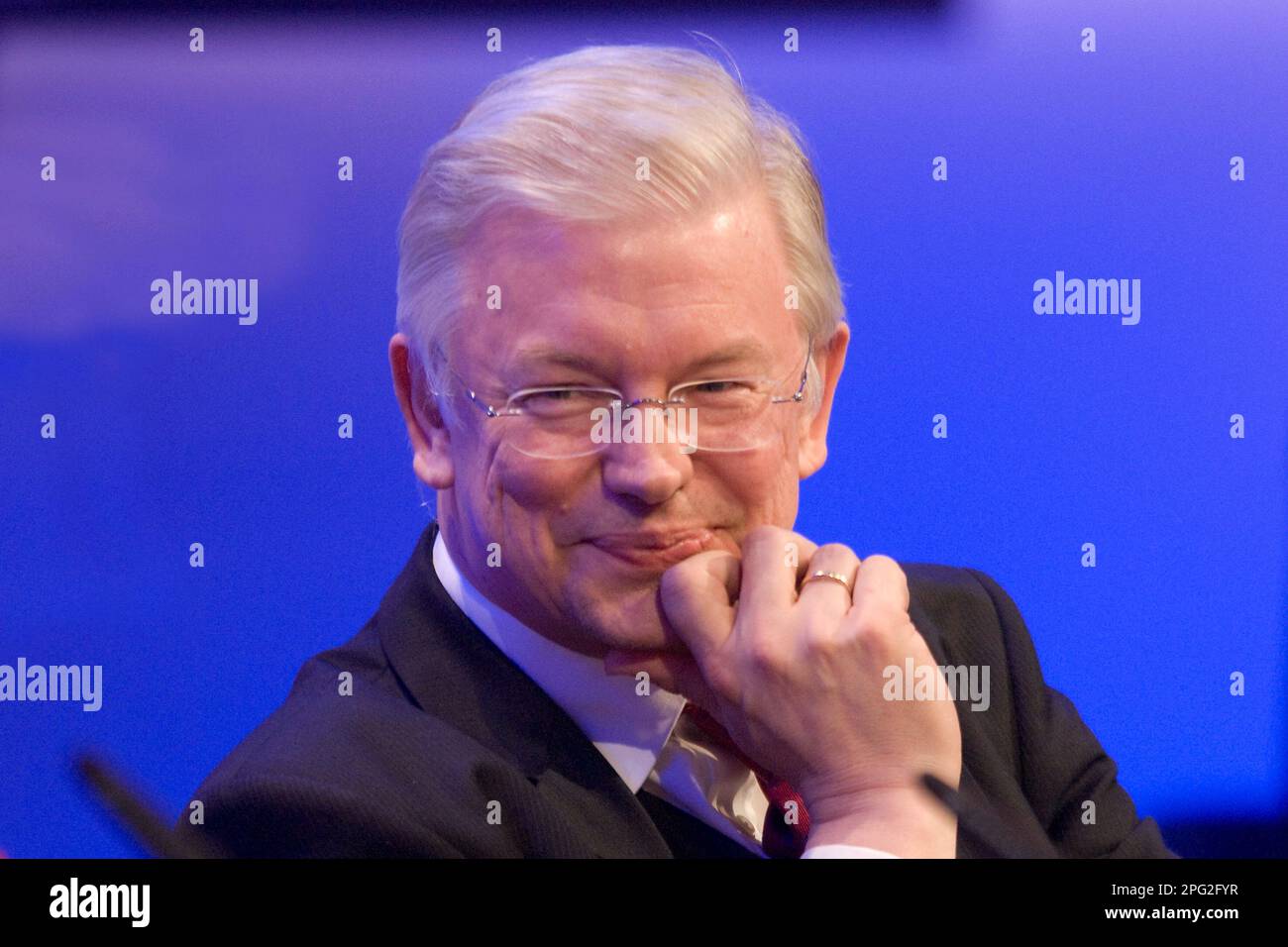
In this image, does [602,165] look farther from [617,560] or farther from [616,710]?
[616,710]

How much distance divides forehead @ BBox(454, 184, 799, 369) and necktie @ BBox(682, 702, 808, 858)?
0.59 m

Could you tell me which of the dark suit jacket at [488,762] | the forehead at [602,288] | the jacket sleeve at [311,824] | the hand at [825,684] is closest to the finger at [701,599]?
the hand at [825,684]

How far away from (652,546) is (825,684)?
347 millimetres

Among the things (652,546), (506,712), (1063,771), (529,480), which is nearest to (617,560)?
(652,546)

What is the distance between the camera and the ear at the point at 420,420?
2.25 metres

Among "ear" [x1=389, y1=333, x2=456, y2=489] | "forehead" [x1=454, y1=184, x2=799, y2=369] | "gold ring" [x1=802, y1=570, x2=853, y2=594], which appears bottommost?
"gold ring" [x1=802, y1=570, x2=853, y2=594]

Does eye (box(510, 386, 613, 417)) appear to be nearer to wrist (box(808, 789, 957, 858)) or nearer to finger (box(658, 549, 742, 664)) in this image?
finger (box(658, 549, 742, 664))

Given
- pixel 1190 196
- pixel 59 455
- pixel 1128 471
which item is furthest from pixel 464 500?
pixel 1190 196

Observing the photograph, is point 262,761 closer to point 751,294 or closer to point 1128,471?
point 751,294

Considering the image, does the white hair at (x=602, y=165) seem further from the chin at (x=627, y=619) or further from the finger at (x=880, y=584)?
the chin at (x=627, y=619)

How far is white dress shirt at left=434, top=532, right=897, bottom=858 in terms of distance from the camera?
7.14 feet

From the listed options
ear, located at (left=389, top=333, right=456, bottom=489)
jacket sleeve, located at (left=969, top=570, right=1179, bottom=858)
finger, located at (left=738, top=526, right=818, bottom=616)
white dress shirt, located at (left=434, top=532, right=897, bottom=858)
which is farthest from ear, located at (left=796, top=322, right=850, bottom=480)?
ear, located at (left=389, top=333, right=456, bottom=489)

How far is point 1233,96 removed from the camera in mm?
2488

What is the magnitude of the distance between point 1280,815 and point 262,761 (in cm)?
175
